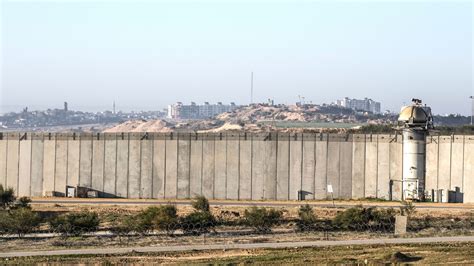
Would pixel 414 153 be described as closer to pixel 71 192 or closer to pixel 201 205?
pixel 201 205

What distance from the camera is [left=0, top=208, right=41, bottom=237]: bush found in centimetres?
5219

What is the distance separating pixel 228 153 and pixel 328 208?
488 inches

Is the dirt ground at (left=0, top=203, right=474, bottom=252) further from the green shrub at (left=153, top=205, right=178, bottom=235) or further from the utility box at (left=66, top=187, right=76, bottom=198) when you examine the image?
the utility box at (left=66, top=187, right=76, bottom=198)

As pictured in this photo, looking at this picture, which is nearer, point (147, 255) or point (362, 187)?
point (147, 255)

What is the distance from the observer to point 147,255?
4309 cm

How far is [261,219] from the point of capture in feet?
176

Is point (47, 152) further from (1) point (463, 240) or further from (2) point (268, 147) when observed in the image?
(1) point (463, 240)

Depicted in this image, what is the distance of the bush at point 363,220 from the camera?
5381 cm

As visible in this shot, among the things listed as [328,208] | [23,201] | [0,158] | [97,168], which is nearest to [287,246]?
[328,208]

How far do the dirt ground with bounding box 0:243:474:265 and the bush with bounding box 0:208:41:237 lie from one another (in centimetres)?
1031

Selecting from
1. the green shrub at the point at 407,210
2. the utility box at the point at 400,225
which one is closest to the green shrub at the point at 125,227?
the utility box at the point at 400,225

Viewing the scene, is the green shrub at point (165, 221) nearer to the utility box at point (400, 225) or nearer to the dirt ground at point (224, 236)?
the dirt ground at point (224, 236)

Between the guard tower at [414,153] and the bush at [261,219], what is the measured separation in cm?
1518

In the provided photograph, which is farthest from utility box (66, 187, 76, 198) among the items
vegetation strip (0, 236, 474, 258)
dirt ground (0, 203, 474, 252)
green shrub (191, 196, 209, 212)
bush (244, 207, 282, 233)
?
vegetation strip (0, 236, 474, 258)
